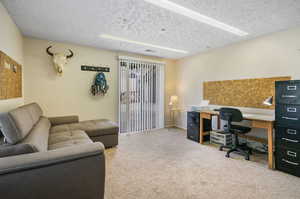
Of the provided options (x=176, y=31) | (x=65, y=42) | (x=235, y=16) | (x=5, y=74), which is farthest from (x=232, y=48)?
(x=5, y=74)

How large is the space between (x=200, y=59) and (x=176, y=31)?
6.20 feet

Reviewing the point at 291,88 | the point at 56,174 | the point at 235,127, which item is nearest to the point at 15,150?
the point at 56,174

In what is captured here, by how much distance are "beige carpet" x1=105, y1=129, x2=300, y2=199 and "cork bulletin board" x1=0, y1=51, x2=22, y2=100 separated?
1920mm

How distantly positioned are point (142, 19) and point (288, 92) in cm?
260

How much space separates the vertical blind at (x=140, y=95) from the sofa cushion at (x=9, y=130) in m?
2.98

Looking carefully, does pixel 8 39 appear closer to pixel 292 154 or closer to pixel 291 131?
pixel 291 131

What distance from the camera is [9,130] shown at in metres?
1.42

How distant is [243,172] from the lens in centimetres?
225

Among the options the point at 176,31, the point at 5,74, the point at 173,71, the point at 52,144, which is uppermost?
the point at 176,31

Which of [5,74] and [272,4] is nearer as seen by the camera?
[272,4]

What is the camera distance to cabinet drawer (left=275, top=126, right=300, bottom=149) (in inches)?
84.5

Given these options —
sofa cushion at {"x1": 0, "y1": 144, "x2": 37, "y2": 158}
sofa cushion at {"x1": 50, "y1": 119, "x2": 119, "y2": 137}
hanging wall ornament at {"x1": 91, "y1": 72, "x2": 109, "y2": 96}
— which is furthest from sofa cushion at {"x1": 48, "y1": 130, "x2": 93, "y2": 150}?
hanging wall ornament at {"x1": 91, "y1": 72, "x2": 109, "y2": 96}

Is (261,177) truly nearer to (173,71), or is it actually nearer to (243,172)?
(243,172)

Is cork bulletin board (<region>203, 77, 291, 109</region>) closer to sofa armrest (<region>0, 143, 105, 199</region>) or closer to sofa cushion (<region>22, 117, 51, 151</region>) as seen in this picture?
sofa armrest (<region>0, 143, 105, 199</region>)
